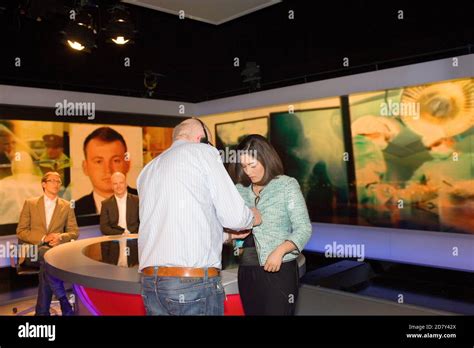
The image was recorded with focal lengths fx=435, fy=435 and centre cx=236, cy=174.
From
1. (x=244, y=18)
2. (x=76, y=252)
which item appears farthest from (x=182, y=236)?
(x=244, y=18)

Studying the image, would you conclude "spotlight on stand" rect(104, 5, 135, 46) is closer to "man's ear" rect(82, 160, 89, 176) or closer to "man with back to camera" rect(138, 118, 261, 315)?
"man's ear" rect(82, 160, 89, 176)

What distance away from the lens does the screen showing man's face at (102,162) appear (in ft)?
21.0

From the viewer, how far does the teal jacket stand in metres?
2.08

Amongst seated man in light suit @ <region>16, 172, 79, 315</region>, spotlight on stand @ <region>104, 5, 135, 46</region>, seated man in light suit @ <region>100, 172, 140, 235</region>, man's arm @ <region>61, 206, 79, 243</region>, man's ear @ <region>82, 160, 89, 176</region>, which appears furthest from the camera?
man's ear @ <region>82, 160, 89, 176</region>

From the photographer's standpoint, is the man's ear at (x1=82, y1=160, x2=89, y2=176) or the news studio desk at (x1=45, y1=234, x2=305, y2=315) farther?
the man's ear at (x1=82, y1=160, x2=89, y2=176)

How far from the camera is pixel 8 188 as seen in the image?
5551 millimetres

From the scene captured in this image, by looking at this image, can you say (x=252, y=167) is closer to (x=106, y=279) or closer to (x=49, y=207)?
(x=106, y=279)

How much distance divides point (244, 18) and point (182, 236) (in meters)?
4.35

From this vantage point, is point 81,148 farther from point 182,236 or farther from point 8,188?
point 182,236


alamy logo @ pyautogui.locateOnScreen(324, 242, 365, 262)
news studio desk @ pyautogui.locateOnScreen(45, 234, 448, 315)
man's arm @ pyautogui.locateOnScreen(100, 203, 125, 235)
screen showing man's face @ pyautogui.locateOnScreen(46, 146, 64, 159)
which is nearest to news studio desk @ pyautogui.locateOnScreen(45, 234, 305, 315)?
news studio desk @ pyautogui.locateOnScreen(45, 234, 448, 315)
